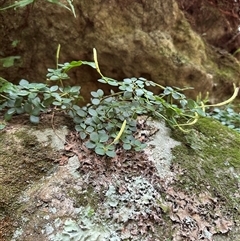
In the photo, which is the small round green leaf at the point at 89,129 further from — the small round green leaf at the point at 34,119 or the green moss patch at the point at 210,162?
the green moss patch at the point at 210,162

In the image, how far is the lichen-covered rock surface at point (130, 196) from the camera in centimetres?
80

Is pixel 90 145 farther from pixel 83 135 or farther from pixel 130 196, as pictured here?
pixel 130 196

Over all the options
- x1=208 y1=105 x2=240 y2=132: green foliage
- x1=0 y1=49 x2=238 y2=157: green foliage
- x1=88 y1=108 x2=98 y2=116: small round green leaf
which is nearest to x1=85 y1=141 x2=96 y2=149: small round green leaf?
x1=0 y1=49 x2=238 y2=157: green foliage

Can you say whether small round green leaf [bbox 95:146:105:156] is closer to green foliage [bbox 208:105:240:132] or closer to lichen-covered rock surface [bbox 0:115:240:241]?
lichen-covered rock surface [bbox 0:115:240:241]

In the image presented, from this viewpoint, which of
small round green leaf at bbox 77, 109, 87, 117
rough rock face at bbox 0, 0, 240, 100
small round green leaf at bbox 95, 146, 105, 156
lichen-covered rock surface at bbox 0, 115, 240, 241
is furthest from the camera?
rough rock face at bbox 0, 0, 240, 100

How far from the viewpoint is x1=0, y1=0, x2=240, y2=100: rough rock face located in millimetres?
1496

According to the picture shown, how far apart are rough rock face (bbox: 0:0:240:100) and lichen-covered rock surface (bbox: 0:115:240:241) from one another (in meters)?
0.68

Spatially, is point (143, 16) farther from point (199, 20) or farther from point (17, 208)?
point (17, 208)

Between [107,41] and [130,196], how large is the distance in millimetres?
936

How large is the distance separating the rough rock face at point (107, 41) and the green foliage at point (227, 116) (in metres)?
0.17

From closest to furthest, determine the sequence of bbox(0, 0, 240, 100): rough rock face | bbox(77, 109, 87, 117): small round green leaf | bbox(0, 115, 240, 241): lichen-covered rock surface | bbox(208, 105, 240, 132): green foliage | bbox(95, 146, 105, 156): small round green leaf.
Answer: bbox(0, 115, 240, 241): lichen-covered rock surface < bbox(95, 146, 105, 156): small round green leaf < bbox(77, 109, 87, 117): small round green leaf < bbox(0, 0, 240, 100): rough rock face < bbox(208, 105, 240, 132): green foliage

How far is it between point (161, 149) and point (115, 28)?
827 millimetres

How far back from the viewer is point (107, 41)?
157 centimetres

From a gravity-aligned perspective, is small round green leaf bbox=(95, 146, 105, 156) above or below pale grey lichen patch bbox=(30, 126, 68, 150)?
above
